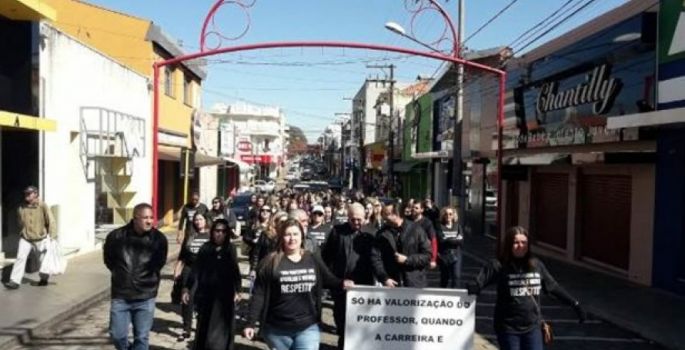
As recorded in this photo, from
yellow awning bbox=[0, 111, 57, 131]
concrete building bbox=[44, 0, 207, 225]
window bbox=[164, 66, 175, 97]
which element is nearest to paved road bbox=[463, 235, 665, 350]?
yellow awning bbox=[0, 111, 57, 131]

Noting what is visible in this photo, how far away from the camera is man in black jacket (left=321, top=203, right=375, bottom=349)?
8.20 metres

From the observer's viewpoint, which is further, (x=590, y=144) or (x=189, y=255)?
(x=590, y=144)

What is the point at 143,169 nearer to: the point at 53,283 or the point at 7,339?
the point at 53,283

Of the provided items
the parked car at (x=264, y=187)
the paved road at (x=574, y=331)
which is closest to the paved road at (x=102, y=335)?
the paved road at (x=574, y=331)

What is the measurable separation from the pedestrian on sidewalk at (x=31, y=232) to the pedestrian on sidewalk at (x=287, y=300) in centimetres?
775

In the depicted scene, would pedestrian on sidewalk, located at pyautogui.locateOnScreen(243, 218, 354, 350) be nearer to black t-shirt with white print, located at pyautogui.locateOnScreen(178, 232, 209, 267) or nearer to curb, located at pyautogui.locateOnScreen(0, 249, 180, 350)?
black t-shirt with white print, located at pyautogui.locateOnScreen(178, 232, 209, 267)

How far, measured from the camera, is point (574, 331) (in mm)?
10414

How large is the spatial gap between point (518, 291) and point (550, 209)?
15.2 meters

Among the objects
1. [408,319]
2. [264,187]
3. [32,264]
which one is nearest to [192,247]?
[408,319]

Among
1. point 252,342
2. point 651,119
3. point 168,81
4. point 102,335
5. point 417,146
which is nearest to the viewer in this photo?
point 252,342

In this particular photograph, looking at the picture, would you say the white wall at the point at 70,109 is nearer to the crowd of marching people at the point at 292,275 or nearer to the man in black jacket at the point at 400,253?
the crowd of marching people at the point at 292,275

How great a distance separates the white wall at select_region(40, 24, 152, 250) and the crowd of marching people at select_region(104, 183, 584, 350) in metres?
7.45

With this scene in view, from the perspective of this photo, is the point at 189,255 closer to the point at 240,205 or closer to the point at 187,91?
the point at 240,205

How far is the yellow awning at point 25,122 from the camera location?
43.0 ft
